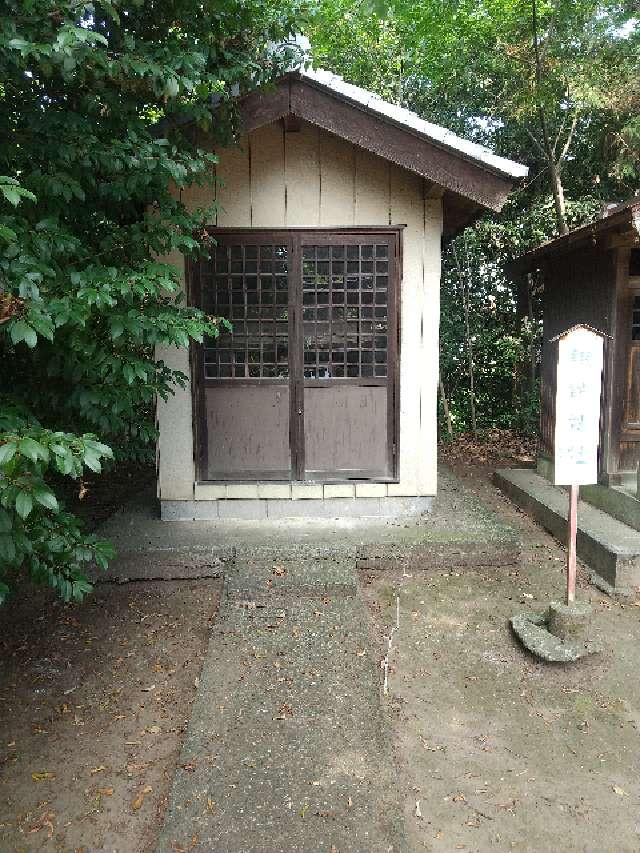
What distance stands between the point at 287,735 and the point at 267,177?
185 inches

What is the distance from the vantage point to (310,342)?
5.76 m

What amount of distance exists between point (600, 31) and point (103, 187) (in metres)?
10.4

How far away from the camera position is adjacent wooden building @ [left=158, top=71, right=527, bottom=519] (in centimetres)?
552

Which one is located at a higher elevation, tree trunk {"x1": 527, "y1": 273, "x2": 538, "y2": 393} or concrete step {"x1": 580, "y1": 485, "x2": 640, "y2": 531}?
tree trunk {"x1": 527, "y1": 273, "x2": 538, "y2": 393}

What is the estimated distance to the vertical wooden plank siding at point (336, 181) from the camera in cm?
548

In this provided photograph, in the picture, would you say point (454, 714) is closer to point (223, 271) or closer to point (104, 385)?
point (104, 385)

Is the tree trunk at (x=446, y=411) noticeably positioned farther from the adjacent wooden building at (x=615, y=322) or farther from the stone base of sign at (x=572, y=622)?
the stone base of sign at (x=572, y=622)

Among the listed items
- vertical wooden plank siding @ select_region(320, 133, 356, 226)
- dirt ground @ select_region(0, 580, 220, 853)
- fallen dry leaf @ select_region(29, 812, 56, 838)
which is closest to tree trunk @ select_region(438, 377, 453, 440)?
vertical wooden plank siding @ select_region(320, 133, 356, 226)

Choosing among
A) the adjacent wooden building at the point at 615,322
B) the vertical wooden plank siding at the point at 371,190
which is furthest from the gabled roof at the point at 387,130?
the adjacent wooden building at the point at 615,322

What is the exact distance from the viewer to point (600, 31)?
33.0 ft

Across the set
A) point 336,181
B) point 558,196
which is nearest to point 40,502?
point 336,181

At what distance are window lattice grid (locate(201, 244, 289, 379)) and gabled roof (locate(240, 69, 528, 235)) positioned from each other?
1.16 m

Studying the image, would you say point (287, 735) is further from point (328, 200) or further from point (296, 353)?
point (328, 200)

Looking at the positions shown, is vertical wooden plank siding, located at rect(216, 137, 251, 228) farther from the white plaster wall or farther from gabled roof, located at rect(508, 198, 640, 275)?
gabled roof, located at rect(508, 198, 640, 275)
